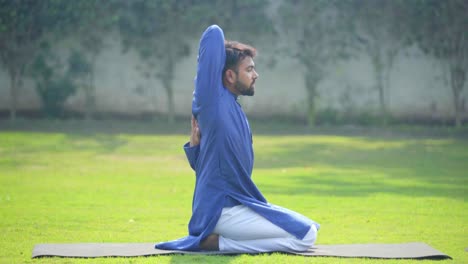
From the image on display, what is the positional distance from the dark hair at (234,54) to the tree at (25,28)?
53.3 feet

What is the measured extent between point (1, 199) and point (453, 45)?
14.7m

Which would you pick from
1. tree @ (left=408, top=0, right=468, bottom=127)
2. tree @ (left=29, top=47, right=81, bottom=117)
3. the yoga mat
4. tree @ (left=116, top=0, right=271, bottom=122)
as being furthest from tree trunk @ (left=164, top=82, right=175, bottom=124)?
the yoga mat

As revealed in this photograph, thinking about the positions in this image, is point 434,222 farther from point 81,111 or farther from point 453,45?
point 81,111

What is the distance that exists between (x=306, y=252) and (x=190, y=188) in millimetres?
5212

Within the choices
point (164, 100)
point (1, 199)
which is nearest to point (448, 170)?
point (1, 199)

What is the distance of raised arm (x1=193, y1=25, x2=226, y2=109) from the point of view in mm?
7051

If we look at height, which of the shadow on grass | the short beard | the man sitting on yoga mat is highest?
the short beard

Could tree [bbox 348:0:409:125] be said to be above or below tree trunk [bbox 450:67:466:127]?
above

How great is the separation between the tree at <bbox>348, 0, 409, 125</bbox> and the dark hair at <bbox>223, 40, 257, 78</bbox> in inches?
634

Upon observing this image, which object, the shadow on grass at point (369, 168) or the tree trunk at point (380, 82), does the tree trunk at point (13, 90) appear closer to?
the shadow on grass at point (369, 168)

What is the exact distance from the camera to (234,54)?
7262mm

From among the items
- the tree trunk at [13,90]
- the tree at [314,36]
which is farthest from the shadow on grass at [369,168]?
the tree trunk at [13,90]

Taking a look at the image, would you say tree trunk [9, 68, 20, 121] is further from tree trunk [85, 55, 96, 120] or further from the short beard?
the short beard

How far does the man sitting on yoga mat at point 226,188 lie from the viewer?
23.2 feet
